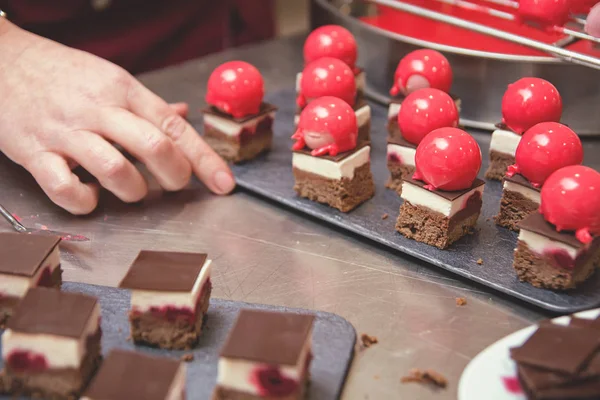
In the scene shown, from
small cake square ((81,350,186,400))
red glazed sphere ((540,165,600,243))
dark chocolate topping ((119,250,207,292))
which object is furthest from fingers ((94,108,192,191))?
red glazed sphere ((540,165,600,243))

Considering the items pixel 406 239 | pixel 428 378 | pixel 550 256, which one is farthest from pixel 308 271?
pixel 550 256

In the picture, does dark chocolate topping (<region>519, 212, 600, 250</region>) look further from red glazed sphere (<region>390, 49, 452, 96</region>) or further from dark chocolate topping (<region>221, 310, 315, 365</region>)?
red glazed sphere (<region>390, 49, 452, 96</region>)

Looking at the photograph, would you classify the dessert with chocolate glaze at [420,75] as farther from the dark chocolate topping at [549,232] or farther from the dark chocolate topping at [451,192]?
the dark chocolate topping at [549,232]

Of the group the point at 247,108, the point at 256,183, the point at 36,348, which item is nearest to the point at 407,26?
the point at 247,108

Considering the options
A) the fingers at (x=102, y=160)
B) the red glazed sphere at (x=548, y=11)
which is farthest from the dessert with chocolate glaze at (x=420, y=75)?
the fingers at (x=102, y=160)

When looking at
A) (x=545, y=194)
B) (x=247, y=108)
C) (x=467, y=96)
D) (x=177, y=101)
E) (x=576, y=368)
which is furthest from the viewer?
(x=177, y=101)

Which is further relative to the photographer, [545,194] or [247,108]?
[247,108]

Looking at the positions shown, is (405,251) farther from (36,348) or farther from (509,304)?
(36,348)

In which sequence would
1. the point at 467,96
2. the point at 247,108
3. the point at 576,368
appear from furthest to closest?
the point at 467,96 → the point at 247,108 → the point at 576,368

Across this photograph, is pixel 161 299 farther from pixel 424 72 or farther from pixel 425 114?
pixel 424 72
